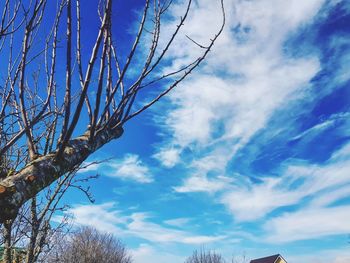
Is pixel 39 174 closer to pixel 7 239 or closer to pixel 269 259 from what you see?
pixel 7 239

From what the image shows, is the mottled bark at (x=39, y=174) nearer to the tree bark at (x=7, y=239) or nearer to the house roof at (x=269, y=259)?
the tree bark at (x=7, y=239)

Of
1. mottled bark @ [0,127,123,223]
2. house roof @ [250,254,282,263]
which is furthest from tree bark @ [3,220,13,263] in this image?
house roof @ [250,254,282,263]

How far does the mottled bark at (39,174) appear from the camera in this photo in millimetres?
2209

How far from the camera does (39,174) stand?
97.9 inches

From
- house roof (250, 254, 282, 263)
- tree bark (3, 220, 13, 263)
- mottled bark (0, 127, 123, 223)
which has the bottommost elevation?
mottled bark (0, 127, 123, 223)

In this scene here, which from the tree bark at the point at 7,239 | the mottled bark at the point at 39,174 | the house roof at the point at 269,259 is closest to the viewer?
the mottled bark at the point at 39,174

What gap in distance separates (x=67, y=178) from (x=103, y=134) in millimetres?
4972

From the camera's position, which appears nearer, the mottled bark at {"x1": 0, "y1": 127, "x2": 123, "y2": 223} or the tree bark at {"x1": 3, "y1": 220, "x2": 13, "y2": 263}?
the mottled bark at {"x1": 0, "y1": 127, "x2": 123, "y2": 223}

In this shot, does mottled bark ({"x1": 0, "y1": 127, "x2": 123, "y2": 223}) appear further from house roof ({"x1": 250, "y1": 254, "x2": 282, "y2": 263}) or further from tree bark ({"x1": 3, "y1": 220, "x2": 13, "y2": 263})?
house roof ({"x1": 250, "y1": 254, "x2": 282, "y2": 263})

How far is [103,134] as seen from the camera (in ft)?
11.1

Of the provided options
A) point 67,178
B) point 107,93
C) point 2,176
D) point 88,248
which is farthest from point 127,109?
point 88,248

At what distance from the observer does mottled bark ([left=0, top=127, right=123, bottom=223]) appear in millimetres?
2209

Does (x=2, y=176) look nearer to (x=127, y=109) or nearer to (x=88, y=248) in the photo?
(x=127, y=109)

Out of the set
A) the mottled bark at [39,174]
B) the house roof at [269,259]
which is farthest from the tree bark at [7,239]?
the house roof at [269,259]
